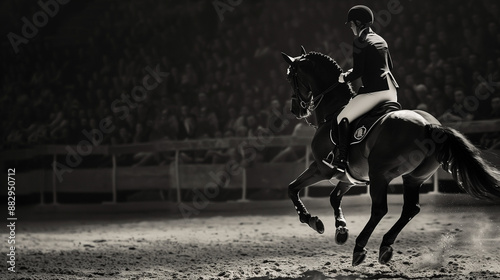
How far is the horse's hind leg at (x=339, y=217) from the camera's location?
5812 millimetres

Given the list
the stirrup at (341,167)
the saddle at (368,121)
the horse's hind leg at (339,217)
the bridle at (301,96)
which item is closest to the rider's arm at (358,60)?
the saddle at (368,121)

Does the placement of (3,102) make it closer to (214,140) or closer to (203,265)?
(214,140)

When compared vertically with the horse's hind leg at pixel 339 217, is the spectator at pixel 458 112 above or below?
above

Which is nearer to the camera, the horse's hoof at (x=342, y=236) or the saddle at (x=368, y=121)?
the saddle at (x=368, y=121)

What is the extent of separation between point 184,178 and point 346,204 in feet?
9.97

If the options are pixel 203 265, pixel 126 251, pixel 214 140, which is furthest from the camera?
pixel 214 140

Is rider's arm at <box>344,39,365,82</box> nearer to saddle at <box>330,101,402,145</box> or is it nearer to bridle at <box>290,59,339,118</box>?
saddle at <box>330,101,402,145</box>

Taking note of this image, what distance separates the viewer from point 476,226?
857cm

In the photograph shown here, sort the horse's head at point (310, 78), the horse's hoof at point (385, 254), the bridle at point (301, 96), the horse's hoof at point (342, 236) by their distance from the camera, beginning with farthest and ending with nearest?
the bridle at point (301, 96), the horse's head at point (310, 78), the horse's hoof at point (342, 236), the horse's hoof at point (385, 254)

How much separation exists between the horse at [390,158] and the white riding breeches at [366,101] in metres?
0.23

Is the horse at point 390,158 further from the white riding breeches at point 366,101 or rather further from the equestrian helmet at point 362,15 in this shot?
the equestrian helmet at point 362,15

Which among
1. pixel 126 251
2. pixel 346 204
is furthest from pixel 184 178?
pixel 126 251

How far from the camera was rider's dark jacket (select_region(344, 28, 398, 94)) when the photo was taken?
570 cm

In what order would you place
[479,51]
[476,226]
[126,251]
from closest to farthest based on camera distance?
[126,251] < [476,226] < [479,51]
